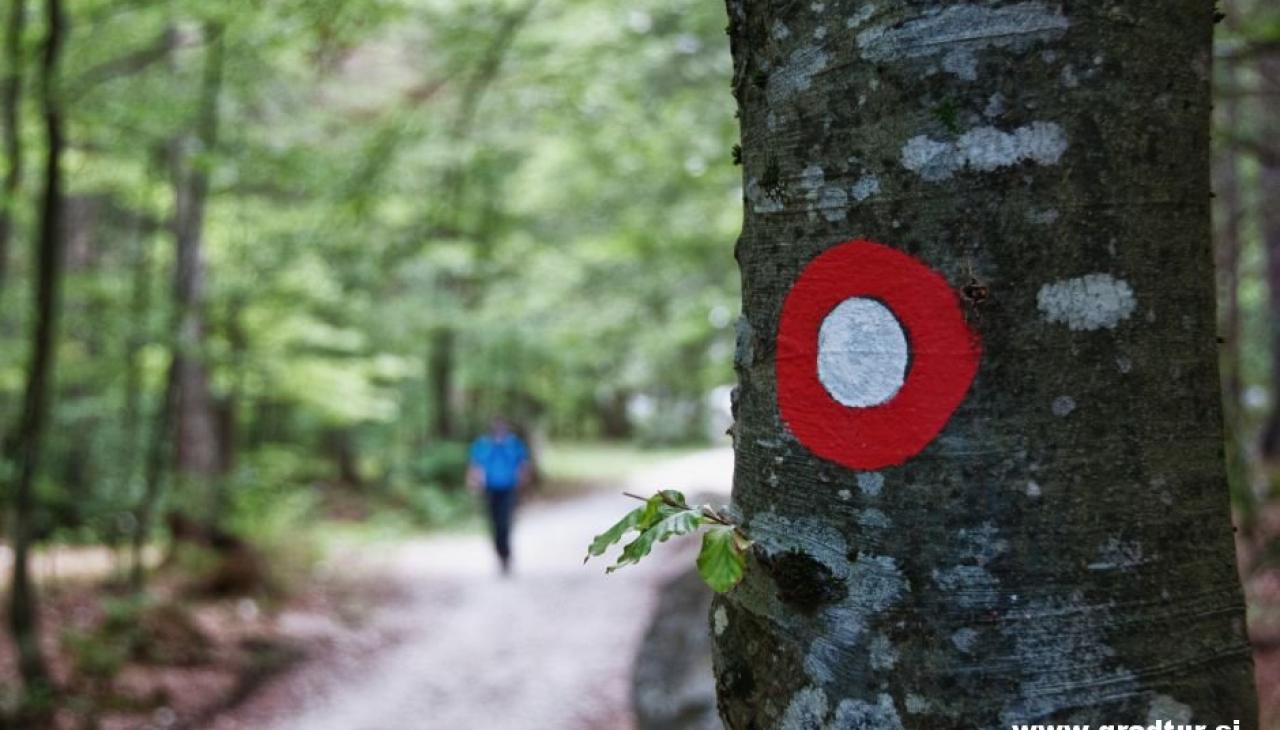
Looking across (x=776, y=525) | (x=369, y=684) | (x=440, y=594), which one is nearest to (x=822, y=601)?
(x=776, y=525)

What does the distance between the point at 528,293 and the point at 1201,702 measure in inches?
600

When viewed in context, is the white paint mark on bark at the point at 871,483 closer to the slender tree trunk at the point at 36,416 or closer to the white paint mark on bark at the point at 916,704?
the white paint mark on bark at the point at 916,704

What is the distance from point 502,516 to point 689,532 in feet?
32.0

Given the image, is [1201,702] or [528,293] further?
[528,293]

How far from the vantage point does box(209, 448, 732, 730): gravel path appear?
22.8 feet

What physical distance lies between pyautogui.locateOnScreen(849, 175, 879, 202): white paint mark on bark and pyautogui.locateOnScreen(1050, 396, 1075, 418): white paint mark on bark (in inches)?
12.4

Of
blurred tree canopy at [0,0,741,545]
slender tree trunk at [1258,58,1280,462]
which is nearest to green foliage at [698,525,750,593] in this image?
blurred tree canopy at [0,0,741,545]

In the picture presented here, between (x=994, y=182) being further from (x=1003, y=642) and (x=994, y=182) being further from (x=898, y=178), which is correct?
(x=1003, y=642)

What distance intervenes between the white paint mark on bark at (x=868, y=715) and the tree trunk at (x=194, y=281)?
5.77 m

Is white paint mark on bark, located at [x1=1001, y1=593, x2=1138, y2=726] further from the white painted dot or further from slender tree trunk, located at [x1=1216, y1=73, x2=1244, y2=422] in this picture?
slender tree trunk, located at [x1=1216, y1=73, x2=1244, y2=422]

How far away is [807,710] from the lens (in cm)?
112

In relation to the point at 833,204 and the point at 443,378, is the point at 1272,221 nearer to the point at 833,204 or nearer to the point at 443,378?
the point at 833,204

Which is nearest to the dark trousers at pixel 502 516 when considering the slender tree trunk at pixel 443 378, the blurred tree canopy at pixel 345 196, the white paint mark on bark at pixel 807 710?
the blurred tree canopy at pixel 345 196

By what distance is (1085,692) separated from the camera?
97 centimetres
